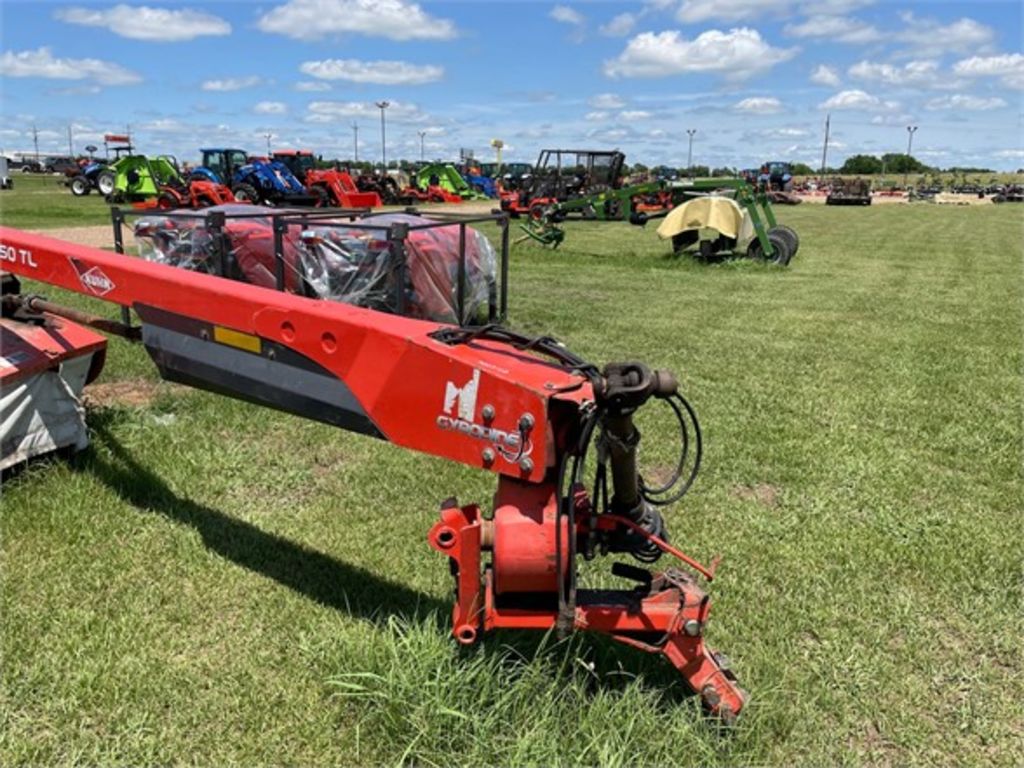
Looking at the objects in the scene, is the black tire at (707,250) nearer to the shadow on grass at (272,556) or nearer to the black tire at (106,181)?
the shadow on grass at (272,556)

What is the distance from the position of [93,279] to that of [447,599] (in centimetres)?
180

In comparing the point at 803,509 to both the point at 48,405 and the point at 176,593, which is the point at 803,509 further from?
Result: the point at 48,405

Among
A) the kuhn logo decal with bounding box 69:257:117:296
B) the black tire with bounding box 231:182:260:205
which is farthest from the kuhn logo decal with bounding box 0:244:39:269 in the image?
the black tire with bounding box 231:182:260:205

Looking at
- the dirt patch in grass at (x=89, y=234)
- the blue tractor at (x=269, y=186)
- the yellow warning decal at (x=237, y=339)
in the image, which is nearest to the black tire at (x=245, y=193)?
the blue tractor at (x=269, y=186)

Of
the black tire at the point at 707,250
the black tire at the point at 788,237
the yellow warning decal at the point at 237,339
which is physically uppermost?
the yellow warning decal at the point at 237,339

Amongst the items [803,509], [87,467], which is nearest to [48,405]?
[87,467]

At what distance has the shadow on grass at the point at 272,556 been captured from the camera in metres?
3.21

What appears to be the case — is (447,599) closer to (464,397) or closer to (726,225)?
(464,397)

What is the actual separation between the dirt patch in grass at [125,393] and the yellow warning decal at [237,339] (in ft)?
10.1

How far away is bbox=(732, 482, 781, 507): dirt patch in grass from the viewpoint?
4328mm

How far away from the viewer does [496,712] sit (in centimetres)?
247

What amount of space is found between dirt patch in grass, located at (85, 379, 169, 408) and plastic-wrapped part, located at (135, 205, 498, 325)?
1685 mm

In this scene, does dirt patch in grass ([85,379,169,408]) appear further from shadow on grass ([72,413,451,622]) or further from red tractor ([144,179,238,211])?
red tractor ([144,179,238,211])

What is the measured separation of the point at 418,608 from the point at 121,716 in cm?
106
